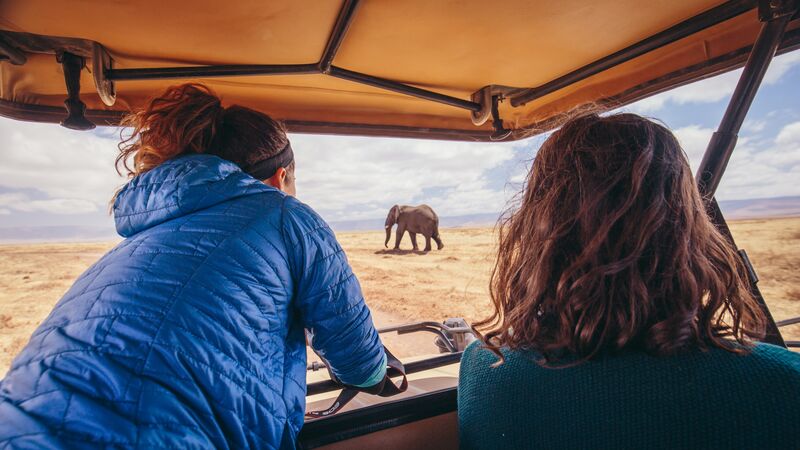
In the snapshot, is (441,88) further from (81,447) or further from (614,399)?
(81,447)

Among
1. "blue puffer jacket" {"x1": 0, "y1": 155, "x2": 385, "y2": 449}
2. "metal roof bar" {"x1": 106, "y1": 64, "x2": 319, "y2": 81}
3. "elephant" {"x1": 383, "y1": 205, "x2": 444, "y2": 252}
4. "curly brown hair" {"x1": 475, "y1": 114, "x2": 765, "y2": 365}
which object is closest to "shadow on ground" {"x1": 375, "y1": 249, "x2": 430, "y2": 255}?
"elephant" {"x1": 383, "y1": 205, "x2": 444, "y2": 252}

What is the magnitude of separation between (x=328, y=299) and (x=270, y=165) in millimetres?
503

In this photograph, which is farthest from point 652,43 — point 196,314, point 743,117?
point 196,314

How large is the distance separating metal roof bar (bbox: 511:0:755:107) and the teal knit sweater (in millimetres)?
1285

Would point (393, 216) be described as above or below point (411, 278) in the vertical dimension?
above

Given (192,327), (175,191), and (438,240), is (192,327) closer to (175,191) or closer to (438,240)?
(175,191)

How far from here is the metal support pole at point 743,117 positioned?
1.34 m

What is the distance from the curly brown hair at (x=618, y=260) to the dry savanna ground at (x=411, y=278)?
0.89 feet

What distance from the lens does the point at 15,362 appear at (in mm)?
816

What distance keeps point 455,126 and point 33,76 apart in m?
1.83

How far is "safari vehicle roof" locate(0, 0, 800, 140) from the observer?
135cm

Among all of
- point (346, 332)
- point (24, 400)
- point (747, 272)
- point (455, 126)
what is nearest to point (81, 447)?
point (24, 400)

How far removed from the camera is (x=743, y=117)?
1.40 m

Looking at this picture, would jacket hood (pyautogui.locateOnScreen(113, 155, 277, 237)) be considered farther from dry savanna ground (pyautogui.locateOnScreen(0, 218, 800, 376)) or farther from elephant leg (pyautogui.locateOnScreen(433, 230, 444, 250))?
elephant leg (pyautogui.locateOnScreen(433, 230, 444, 250))
